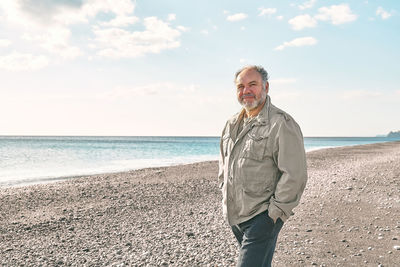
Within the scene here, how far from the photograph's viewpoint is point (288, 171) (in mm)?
2904

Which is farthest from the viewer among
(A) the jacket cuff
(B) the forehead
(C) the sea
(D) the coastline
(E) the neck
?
(C) the sea

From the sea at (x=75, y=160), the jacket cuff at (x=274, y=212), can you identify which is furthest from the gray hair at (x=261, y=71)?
the sea at (x=75, y=160)

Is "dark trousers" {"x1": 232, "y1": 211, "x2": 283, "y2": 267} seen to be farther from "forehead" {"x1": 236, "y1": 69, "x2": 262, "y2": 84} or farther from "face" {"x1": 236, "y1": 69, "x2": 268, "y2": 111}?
"forehead" {"x1": 236, "y1": 69, "x2": 262, "y2": 84}

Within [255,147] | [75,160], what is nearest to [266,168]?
[255,147]

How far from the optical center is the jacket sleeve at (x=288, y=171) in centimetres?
290

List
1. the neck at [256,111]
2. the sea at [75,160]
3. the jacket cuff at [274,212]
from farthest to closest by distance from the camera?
the sea at [75,160]
the neck at [256,111]
the jacket cuff at [274,212]

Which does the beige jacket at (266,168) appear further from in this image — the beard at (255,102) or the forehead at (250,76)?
the forehead at (250,76)

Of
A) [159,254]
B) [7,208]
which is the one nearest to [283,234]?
[159,254]

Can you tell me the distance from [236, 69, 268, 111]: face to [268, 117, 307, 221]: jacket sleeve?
1.30 feet

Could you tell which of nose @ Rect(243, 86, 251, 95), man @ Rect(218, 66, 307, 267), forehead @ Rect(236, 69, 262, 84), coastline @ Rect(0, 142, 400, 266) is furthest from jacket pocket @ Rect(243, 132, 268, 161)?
coastline @ Rect(0, 142, 400, 266)

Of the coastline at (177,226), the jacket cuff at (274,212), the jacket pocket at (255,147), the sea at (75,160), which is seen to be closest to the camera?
the jacket cuff at (274,212)

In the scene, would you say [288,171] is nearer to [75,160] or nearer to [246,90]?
[246,90]

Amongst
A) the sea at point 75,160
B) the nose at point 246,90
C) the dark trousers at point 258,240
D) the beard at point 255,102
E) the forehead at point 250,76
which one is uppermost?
the forehead at point 250,76

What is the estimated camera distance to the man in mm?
2930
